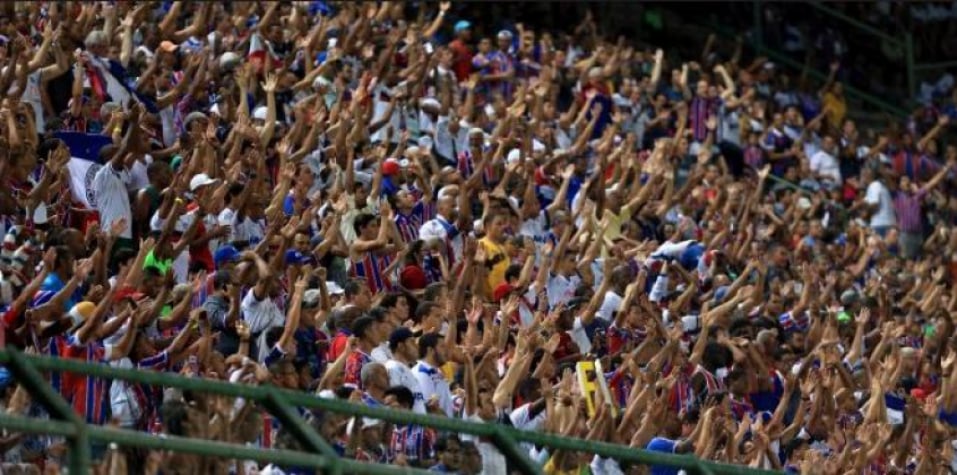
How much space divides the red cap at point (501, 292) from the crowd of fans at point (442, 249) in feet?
0.25

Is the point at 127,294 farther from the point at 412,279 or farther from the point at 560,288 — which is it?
the point at 560,288

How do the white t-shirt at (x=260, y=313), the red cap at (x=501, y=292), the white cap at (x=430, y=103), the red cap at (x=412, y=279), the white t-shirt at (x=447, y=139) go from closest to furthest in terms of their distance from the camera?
1. the white t-shirt at (x=260, y=313)
2. the red cap at (x=412, y=279)
3. the red cap at (x=501, y=292)
4. the white t-shirt at (x=447, y=139)
5. the white cap at (x=430, y=103)

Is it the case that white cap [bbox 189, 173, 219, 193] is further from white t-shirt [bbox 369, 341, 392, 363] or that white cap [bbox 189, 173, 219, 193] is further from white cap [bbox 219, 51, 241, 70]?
white cap [bbox 219, 51, 241, 70]

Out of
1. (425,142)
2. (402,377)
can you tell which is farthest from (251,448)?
(425,142)

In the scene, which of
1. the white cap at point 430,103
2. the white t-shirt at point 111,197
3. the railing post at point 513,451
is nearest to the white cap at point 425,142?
the white cap at point 430,103

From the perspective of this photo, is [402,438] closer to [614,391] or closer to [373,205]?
[614,391]

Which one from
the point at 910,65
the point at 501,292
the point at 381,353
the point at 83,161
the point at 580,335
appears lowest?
the point at 910,65

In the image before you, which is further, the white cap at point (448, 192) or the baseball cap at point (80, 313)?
the white cap at point (448, 192)

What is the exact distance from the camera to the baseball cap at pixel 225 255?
15375 mm

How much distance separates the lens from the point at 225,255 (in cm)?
1544

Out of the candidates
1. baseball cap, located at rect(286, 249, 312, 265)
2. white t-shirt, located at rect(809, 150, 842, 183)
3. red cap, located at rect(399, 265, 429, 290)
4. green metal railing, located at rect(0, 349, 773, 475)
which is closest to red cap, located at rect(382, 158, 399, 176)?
red cap, located at rect(399, 265, 429, 290)

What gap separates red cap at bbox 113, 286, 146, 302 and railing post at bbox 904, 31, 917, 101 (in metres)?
20.4

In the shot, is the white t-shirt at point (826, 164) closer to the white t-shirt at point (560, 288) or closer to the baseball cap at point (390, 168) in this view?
the white t-shirt at point (560, 288)

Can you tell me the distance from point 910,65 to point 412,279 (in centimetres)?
1745
